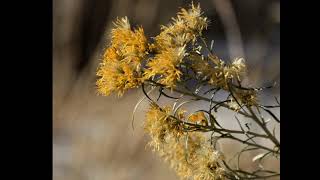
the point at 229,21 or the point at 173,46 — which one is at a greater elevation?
the point at 229,21

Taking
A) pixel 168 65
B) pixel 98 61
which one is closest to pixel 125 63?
pixel 168 65

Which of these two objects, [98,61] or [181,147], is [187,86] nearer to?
[181,147]

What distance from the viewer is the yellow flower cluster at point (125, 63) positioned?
2.37 feet

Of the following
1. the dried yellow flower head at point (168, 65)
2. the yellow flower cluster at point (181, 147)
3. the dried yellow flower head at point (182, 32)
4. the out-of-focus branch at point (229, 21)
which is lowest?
the yellow flower cluster at point (181, 147)

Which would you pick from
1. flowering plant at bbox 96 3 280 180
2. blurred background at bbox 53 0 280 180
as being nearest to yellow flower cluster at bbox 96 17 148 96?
flowering plant at bbox 96 3 280 180

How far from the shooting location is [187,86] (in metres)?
0.74

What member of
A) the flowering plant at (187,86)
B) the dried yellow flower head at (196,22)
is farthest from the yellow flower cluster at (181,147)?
the dried yellow flower head at (196,22)

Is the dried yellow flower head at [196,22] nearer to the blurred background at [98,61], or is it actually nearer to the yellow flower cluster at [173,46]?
the yellow flower cluster at [173,46]

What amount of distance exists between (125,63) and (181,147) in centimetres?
16

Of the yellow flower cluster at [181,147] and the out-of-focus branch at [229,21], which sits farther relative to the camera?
the out-of-focus branch at [229,21]

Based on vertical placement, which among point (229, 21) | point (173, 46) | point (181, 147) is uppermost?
point (229, 21)

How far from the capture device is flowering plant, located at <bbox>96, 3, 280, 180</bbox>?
72 centimetres

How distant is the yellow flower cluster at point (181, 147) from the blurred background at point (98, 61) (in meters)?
0.08

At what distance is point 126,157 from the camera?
970mm
